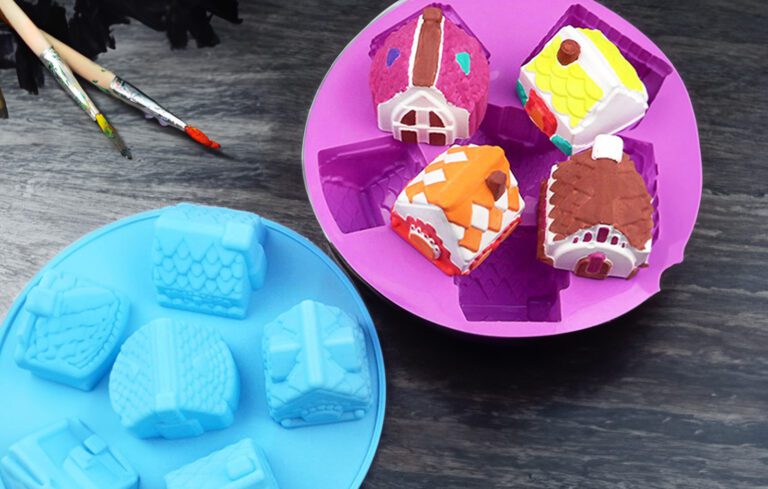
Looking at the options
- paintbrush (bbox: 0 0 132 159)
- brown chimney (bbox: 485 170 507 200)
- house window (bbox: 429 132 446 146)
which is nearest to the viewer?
brown chimney (bbox: 485 170 507 200)

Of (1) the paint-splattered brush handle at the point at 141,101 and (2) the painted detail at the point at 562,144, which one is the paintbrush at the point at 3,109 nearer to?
(1) the paint-splattered brush handle at the point at 141,101

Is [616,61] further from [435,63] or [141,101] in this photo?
[141,101]

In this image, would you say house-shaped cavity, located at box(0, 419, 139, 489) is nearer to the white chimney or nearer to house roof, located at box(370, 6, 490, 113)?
house roof, located at box(370, 6, 490, 113)

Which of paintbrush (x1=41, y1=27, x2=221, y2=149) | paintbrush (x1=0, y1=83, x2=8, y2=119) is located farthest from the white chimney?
paintbrush (x1=0, y1=83, x2=8, y2=119)

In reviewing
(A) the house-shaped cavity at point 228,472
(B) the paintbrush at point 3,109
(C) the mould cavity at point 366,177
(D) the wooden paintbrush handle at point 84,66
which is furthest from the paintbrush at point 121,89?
(A) the house-shaped cavity at point 228,472

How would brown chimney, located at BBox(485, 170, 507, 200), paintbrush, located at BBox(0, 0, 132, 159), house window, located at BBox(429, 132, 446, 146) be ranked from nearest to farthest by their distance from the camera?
1. brown chimney, located at BBox(485, 170, 507, 200)
2. house window, located at BBox(429, 132, 446, 146)
3. paintbrush, located at BBox(0, 0, 132, 159)

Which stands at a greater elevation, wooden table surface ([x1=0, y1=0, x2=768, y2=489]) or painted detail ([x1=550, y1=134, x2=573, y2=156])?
painted detail ([x1=550, y1=134, x2=573, y2=156])

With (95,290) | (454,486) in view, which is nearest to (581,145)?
(454,486)
